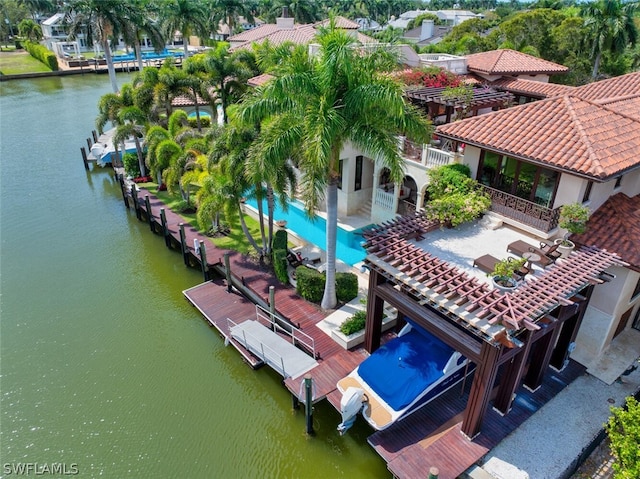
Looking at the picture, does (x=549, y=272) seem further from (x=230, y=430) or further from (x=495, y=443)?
(x=230, y=430)

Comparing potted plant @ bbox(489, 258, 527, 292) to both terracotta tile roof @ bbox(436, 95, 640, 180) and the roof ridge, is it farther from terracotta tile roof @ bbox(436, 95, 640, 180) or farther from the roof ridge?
the roof ridge

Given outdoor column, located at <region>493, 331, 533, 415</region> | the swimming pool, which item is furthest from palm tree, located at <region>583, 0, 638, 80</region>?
outdoor column, located at <region>493, 331, 533, 415</region>

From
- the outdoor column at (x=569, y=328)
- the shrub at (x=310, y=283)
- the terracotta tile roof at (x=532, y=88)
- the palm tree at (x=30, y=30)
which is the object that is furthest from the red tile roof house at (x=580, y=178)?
the palm tree at (x=30, y=30)

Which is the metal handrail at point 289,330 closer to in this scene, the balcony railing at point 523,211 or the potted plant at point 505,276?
the potted plant at point 505,276

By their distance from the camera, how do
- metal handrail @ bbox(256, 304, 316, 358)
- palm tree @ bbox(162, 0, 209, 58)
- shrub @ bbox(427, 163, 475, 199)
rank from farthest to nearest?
palm tree @ bbox(162, 0, 209, 58), shrub @ bbox(427, 163, 475, 199), metal handrail @ bbox(256, 304, 316, 358)

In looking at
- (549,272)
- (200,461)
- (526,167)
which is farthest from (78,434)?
(526,167)

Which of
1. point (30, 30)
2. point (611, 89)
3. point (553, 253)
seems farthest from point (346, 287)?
point (30, 30)
